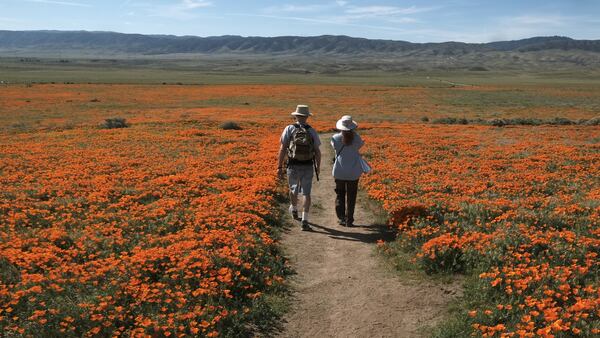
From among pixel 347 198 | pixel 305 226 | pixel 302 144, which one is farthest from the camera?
pixel 347 198

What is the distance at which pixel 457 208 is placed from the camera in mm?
11922

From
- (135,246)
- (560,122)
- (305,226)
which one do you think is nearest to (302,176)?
(305,226)

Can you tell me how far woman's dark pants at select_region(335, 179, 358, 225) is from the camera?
11586mm

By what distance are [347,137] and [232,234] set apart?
12.2 ft

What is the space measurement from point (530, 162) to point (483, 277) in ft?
42.3

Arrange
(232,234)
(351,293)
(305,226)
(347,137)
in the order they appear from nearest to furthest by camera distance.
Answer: (351,293) → (232,234) → (347,137) → (305,226)

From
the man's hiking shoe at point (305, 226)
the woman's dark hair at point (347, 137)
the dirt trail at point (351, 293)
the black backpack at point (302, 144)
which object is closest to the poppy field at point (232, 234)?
the dirt trail at point (351, 293)

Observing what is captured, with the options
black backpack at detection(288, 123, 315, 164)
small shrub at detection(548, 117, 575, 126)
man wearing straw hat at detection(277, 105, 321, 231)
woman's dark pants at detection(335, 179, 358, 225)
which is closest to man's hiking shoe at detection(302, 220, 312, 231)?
man wearing straw hat at detection(277, 105, 321, 231)

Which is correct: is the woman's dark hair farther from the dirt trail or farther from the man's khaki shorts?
the dirt trail

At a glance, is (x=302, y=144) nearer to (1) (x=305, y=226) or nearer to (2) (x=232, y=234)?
(1) (x=305, y=226)

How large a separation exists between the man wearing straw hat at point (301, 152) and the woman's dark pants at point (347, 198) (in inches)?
32.2

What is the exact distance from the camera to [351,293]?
8.06m

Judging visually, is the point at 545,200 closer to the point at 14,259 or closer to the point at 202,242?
the point at 202,242

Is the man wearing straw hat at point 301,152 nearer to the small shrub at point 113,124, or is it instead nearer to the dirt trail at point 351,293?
the dirt trail at point 351,293
